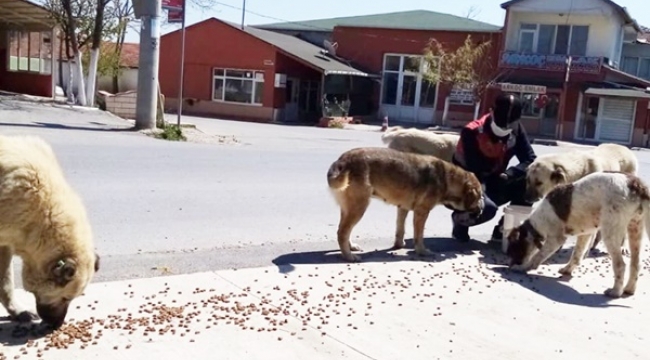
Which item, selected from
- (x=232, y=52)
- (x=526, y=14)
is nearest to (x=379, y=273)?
(x=232, y=52)

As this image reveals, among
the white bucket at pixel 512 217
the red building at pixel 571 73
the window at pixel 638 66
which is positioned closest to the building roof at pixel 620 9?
the red building at pixel 571 73

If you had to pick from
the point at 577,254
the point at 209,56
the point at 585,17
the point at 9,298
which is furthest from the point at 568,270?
the point at 585,17

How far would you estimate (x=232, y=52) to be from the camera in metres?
42.2

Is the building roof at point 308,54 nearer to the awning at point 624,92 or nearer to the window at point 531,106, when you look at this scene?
the window at point 531,106

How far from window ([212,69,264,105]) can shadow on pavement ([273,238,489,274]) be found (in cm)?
3249

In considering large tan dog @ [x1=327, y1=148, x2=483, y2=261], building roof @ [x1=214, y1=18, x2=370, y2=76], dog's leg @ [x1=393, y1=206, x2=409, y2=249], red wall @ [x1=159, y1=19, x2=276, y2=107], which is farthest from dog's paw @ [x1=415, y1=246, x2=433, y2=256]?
red wall @ [x1=159, y1=19, x2=276, y2=107]

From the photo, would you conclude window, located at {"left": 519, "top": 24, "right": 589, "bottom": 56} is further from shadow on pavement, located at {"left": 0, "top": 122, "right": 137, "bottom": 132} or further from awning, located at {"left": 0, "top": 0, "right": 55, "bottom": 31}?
shadow on pavement, located at {"left": 0, "top": 122, "right": 137, "bottom": 132}

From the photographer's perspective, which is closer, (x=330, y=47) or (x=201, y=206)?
(x=201, y=206)

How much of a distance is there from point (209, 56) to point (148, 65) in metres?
21.0

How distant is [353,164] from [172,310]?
112 inches

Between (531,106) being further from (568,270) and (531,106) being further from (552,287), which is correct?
(552,287)

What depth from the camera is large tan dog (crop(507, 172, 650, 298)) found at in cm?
753

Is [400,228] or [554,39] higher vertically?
[554,39]

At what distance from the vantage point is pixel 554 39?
43.0 metres
